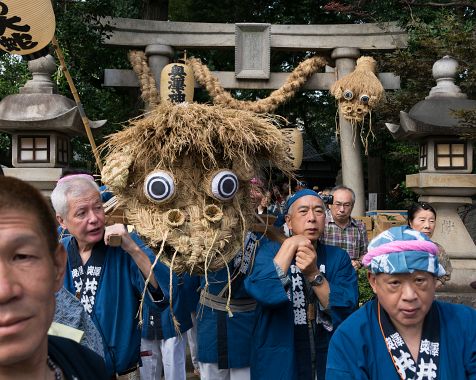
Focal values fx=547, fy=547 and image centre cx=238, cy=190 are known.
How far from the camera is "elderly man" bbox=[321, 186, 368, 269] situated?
5.69m

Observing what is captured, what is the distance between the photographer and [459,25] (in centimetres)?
870

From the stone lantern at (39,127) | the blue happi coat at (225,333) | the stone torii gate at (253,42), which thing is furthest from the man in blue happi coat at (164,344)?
the stone torii gate at (253,42)

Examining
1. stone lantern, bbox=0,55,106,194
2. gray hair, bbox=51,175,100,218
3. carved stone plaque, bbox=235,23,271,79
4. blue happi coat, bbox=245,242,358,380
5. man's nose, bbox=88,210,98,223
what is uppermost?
carved stone plaque, bbox=235,23,271,79

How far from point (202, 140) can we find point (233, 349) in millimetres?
1705

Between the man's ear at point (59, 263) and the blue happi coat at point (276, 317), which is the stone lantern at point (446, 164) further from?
the man's ear at point (59, 263)

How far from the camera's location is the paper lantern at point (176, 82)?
9.81 m

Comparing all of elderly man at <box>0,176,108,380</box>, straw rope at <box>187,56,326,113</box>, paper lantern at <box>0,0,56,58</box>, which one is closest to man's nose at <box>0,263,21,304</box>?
elderly man at <box>0,176,108,380</box>

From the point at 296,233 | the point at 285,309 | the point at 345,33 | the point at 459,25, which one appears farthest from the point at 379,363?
the point at 345,33

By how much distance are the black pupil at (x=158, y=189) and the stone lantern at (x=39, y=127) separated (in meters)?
5.46

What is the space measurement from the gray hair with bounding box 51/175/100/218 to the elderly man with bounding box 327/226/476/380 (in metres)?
1.66

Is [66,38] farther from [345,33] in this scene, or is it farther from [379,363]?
[379,363]

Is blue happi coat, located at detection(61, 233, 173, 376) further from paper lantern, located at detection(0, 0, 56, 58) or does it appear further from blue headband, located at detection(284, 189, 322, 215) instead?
paper lantern, located at detection(0, 0, 56, 58)

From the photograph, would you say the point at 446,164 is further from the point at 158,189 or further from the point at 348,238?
the point at 158,189

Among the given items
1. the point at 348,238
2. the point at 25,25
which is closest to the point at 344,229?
the point at 348,238
